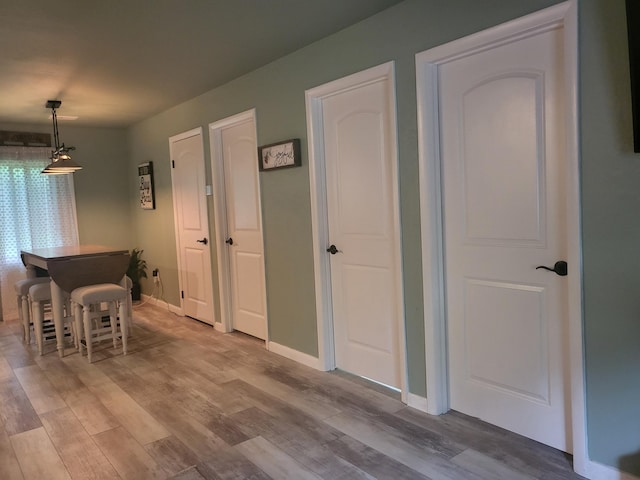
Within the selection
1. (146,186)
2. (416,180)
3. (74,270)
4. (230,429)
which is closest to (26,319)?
(74,270)

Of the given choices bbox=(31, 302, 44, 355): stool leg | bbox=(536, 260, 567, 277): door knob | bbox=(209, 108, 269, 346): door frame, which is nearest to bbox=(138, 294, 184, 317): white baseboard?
bbox=(209, 108, 269, 346): door frame

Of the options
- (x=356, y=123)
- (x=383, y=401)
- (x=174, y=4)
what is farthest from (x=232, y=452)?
(x=174, y=4)

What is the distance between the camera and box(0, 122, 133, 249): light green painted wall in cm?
596

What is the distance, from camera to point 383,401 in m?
2.81

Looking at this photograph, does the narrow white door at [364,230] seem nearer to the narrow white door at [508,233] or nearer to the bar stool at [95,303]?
the narrow white door at [508,233]

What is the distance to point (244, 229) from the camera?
4.23 meters

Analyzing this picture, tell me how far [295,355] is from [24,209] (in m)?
3.97

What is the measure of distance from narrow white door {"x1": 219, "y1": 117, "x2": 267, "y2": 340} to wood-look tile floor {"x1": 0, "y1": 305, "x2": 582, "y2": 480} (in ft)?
1.97

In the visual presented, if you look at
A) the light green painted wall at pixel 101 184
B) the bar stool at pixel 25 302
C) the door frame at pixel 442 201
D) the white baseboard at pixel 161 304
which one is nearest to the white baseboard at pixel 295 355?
the door frame at pixel 442 201

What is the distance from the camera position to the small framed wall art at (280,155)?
11.1ft

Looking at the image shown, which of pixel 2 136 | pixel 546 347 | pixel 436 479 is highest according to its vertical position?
pixel 2 136

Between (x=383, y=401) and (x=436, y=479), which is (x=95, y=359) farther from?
(x=436, y=479)

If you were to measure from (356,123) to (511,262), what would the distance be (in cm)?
130

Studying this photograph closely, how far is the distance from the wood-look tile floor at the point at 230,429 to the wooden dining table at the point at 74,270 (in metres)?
0.45
